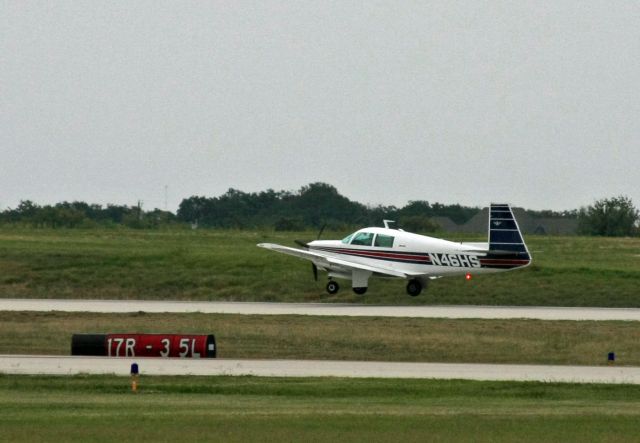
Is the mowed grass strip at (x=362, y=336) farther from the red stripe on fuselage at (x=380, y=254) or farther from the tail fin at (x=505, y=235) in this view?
the red stripe on fuselage at (x=380, y=254)

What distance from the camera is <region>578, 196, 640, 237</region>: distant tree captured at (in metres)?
102

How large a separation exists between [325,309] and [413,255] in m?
4.40

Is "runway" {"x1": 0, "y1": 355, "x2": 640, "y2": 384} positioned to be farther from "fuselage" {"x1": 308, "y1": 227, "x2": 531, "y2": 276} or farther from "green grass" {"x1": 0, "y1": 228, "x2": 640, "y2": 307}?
"green grass" {"x1": 0, "y1": 228, "x2": 640, "y2": 307}

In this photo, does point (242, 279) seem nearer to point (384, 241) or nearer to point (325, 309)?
point (384, 241)

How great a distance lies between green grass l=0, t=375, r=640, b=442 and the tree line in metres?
62.6

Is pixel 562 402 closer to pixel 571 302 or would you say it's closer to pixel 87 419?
pixel 87 419

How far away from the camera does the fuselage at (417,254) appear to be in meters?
37.3

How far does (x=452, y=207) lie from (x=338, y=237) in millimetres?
49449

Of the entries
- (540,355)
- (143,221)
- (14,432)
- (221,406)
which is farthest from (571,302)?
(143,221)

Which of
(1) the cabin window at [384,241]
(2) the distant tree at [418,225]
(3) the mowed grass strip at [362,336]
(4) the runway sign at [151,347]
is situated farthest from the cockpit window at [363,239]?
(2) the distant tree at [418,225]

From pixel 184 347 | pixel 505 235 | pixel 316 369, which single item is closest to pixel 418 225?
pixel 505 235

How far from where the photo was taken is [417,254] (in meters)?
39.0

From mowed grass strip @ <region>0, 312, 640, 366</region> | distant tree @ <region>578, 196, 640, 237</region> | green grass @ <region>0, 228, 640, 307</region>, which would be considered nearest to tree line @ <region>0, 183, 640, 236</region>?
distant tree @ <region>578, 196, 640, 237</region>

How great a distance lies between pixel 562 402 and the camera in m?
17.9
